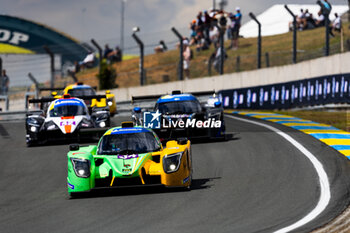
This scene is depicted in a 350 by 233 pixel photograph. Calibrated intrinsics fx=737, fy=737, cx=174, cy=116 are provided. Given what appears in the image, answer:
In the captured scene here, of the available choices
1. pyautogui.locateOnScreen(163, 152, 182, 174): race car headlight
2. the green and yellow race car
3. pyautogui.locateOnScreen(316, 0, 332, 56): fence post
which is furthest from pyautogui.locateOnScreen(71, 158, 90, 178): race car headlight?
pyautogui.locateOnScreen(316, 0, 332, 56): fence post

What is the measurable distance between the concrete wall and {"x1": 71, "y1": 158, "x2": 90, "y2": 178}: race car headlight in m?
14.5

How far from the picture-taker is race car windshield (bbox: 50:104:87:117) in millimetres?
18906

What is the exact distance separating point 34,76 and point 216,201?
26277 millimetres

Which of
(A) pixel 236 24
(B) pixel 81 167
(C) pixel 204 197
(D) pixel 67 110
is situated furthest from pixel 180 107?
(A) pixel 236 24

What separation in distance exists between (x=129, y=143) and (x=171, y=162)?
127cm

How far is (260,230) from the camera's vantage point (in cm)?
802

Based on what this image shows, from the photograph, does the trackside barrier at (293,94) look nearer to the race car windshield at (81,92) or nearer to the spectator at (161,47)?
the spectator at (161,47)

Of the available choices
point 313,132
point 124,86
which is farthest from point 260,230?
point 124,86

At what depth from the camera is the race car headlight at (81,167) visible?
11.0 meters

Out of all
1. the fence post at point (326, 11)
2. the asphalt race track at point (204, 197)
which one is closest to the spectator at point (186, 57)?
the fence post at point (326, 11)

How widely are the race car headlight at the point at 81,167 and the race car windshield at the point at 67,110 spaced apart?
784 cm

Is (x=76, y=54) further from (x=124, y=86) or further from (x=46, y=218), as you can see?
(x=46, y=218)

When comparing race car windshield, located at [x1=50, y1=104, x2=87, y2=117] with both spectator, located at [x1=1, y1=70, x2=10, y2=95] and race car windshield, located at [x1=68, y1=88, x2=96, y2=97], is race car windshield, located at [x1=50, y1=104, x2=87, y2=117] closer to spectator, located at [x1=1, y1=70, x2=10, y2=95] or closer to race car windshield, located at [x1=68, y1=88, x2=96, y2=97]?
race car windshield, located at [x1=68, y1=88, x2=96, y2=97]

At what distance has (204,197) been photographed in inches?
408
